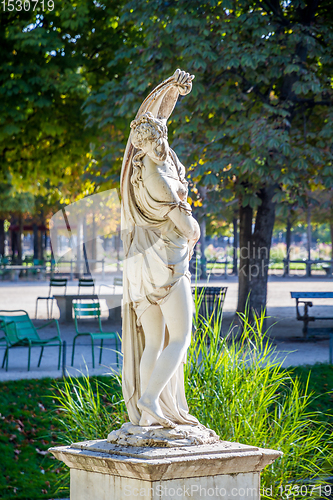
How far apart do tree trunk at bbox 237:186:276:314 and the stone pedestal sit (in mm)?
10372

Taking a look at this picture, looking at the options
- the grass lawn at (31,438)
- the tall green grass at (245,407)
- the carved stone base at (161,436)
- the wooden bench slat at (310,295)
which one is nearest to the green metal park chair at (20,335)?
the grass lawn at (31,438)

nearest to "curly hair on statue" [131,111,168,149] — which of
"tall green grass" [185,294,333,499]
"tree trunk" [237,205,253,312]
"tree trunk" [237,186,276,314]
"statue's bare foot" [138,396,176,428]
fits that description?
"statue's bare foot" [138,396,176,428]

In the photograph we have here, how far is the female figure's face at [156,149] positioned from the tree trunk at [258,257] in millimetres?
10304

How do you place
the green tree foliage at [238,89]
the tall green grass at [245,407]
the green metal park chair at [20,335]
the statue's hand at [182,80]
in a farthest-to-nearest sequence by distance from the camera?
the green tree foliage at [238,89] → the green metal park chair at [20,335] → the tall green grass at [245,407] → the statue's hand at [182,80]

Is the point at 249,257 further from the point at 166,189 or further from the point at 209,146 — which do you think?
the point at 166,189

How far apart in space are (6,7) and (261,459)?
13338 mm

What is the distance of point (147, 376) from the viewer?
4.63 meters

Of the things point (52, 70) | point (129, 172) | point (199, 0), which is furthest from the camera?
point (52, 70)

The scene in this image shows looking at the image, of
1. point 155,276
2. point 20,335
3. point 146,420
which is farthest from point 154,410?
point 20,335

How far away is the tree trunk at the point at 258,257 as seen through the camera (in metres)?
15.0

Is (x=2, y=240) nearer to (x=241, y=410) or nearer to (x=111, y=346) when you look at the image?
(x=111, y=346)

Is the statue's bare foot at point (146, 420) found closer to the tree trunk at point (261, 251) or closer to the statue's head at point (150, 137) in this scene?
the statue's head at point (150, 137)

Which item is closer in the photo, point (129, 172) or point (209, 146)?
point (129, 172)

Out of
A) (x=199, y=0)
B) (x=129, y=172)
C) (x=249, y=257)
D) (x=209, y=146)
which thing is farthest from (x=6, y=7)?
(x=129, y=172)
